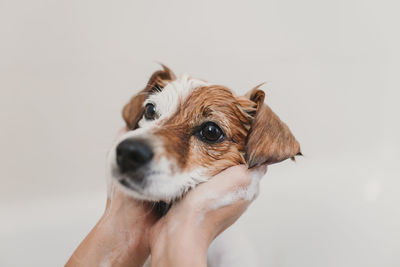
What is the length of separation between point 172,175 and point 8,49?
4.37ft

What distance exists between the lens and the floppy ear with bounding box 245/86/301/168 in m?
0.98

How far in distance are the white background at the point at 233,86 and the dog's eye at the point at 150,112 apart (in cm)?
91

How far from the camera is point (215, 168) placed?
988mm

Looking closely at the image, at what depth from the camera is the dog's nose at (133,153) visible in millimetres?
843

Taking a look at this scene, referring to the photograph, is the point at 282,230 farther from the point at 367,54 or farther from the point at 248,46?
the point at 367,54

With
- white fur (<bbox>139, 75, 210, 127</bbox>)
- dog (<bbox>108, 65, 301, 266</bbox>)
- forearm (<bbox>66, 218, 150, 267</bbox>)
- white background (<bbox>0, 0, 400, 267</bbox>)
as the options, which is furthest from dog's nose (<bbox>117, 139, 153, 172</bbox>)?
white background (<bbox>0, 0, 400, 267</bbox>)

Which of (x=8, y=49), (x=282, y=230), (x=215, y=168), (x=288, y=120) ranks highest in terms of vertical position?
(x=8, y=49)

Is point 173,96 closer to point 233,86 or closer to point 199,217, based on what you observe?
point 199,217

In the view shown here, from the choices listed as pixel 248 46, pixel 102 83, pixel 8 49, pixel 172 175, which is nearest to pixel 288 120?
pixel 248 46

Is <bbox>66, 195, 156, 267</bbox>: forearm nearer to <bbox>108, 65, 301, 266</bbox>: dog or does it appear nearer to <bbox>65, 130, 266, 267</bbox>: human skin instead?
<bbox>65, 130, 266, 267</bbox>: human skin

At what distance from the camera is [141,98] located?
1.18 meters

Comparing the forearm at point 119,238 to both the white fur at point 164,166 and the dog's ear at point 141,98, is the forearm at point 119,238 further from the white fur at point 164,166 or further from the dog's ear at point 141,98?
the dog's ear at point 141,98

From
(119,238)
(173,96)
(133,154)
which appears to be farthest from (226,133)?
(119,238)

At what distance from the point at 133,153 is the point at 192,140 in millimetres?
191
